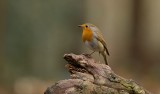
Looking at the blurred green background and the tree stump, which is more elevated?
the blurred green background

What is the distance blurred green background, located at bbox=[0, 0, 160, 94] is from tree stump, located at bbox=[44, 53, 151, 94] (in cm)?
809

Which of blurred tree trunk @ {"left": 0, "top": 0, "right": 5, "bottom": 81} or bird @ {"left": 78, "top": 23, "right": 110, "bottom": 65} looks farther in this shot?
blurred tree trunk @ {"left": 0, "top": 0, "right": 5, "bottom": 81}

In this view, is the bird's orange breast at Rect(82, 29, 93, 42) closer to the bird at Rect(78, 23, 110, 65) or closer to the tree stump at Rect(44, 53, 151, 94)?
the bird at Rect(78, 23, 110, 65)

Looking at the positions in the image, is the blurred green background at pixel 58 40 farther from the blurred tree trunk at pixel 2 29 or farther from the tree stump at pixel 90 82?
the tree stump at pixel 90 82

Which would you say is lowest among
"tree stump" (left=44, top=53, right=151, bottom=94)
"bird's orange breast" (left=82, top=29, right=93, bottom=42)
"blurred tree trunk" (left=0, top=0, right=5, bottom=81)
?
"tree stump" (left=44, top=53, right=151, bottom=94)

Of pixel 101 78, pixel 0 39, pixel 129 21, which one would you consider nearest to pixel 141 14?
pixel 129 21

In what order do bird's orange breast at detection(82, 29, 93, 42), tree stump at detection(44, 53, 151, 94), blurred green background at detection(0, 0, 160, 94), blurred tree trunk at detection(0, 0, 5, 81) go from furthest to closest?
blurred green background at detection(0, 0, 160, 94) < blurred tree trunk at detection(0, 0, 5, 81) < bird's orange breast at detection(82, 29, 93, 42) < tree stump at detection(44, 53, 151, 94)

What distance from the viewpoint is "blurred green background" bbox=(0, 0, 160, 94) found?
17.5m

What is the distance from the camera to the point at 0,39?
689 inches

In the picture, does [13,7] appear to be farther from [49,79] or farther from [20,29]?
[49,79]

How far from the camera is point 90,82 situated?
7.48 m

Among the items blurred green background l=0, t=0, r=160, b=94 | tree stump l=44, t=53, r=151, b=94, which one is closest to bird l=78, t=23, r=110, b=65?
tree stump l=44, t=53, r=151, b=94

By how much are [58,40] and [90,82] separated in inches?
525

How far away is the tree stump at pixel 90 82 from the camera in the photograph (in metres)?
7.38
